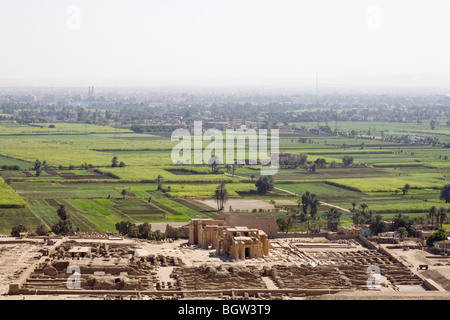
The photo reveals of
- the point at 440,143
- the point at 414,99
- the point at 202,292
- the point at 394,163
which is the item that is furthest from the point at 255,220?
the point at 414,99

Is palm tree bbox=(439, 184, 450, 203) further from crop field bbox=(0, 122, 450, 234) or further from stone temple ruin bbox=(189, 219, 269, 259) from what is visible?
stone temple ruin bbox=(189, 219, 269, 259)

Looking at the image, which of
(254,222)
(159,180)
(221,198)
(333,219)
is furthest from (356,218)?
(159,180)

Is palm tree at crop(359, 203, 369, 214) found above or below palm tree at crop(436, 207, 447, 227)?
below

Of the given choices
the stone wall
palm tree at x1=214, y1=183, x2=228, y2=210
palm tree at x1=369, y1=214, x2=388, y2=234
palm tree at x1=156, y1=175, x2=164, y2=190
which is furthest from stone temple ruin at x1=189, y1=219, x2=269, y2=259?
palm tree at x1=156, y1=175, x2=164, y2=190

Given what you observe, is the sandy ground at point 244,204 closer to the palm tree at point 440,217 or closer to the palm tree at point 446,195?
the palm tree at point 440,217

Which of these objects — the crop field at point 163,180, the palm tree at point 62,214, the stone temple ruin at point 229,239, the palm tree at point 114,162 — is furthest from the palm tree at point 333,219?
the palm tree at point 114,162
